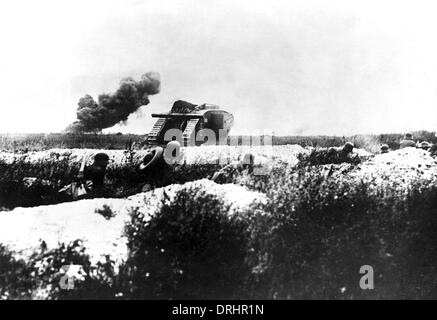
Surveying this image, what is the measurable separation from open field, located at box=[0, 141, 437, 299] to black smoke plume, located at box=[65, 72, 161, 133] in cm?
91

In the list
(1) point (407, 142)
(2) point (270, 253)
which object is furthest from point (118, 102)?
(1) point (407, 142)

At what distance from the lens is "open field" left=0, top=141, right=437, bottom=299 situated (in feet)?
17.3

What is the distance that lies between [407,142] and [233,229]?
135 inches

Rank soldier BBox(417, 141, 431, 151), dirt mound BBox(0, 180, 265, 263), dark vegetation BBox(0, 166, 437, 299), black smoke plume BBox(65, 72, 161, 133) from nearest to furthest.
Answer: dark vegetation BBox(0, 166, 437, 299) < dirt mound BBox(0, 180, 265, 263) < black smoke plume BBox(65, 72, 161, 133) < soldier BBox(417, 141, 431, 151)

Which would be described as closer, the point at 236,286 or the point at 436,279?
the point at 236,286

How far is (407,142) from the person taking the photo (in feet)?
23.9

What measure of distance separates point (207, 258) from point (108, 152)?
3.05 meters

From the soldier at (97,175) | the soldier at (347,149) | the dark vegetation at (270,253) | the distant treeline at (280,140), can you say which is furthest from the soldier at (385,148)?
the soldier at (97,175)

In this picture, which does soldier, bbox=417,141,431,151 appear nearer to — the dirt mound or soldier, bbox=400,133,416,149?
soldier, bbox=400,133,416,149

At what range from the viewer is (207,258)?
17.2 ft

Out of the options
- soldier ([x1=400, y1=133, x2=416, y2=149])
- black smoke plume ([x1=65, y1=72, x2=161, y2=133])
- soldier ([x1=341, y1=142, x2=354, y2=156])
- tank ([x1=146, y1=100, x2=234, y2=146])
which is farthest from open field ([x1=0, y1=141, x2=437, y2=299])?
black smoke plume ([x1=65, y1=72, x2=161, y2=133])

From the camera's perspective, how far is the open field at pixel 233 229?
17.3 feet
